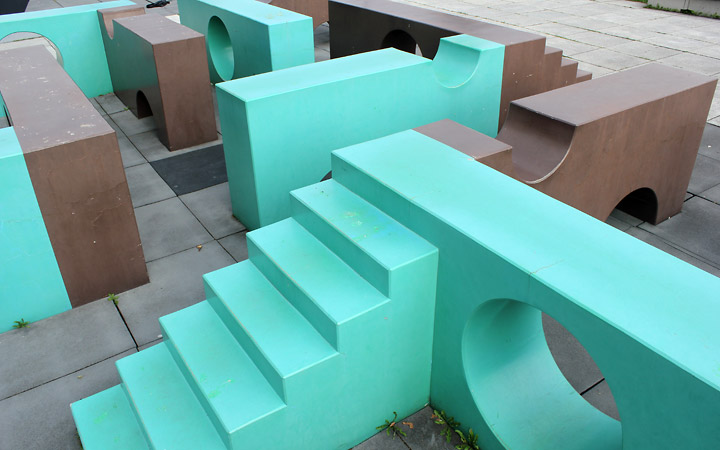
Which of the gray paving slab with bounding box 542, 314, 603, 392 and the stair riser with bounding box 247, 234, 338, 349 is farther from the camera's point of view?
the gray paving slab with bounding box 542, 314, 603, 392

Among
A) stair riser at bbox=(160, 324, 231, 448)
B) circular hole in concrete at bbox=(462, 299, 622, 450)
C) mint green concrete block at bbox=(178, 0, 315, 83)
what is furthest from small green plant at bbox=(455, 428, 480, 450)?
mint green concrete block at bbox=(178, 0, 315, 83)

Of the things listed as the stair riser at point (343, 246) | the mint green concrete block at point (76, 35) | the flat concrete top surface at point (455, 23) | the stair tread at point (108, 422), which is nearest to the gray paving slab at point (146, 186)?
the stair riser at point (343, 246)

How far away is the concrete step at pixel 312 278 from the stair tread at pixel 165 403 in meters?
0.93

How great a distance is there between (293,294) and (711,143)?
287 inches

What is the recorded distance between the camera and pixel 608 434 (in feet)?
11.9

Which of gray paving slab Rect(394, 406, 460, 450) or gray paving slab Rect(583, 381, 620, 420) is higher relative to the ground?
gray paving slab Rect(583, 381, 620, 420)

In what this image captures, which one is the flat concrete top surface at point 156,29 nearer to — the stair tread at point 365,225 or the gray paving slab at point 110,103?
the gray paving slab at point 110,103

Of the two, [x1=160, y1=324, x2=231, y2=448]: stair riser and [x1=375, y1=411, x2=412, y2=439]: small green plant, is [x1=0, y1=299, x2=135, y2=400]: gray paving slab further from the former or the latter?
[x1=375, y1=411, x2=412, y2=439]: small green plant

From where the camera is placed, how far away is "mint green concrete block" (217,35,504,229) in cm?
582

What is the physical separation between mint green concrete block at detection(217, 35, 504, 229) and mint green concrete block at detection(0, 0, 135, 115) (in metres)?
5.40

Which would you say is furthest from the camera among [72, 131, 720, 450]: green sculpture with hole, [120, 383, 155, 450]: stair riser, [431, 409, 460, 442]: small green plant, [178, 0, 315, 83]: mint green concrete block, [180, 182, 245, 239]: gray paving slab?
[178, 0, 315, 83]: mint green concrete block

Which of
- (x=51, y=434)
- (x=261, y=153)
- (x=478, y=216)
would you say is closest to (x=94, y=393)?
(x=51, y=434)

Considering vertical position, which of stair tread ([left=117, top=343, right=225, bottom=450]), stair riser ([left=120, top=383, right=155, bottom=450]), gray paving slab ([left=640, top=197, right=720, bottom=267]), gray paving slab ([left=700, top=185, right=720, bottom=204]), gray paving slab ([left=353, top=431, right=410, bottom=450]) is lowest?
gray paving slab ([left=353, top=431, right=410, bottom=450])

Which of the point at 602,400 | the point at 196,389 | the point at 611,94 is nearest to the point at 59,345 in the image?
the point at 196,389
